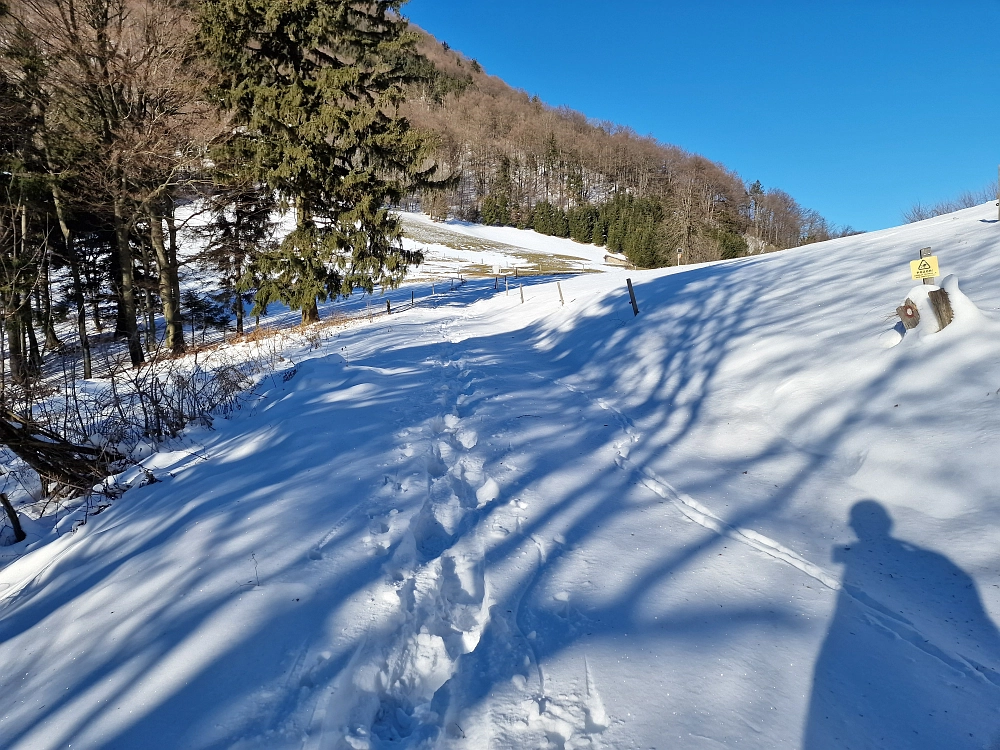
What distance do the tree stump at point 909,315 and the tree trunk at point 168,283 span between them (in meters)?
16.4

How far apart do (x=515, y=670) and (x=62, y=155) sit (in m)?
15.8

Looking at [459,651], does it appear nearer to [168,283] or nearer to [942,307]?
[942,307]

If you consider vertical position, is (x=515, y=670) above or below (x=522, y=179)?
below

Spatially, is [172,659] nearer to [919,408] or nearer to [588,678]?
[588,678]

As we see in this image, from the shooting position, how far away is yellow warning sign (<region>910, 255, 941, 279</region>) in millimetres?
4828

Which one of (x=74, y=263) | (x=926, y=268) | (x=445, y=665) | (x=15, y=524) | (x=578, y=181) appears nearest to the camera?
(x=445, y=665)

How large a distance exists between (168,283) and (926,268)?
17.5m

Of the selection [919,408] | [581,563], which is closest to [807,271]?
[919,408]

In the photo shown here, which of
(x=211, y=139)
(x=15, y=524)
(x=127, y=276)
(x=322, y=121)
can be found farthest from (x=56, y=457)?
(x=322, y=121)

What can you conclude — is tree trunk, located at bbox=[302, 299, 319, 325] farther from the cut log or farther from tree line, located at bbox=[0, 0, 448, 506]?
the cut log

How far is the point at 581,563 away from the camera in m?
3.10

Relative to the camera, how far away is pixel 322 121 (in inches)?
579

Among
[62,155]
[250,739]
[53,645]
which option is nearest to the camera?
[250,739]

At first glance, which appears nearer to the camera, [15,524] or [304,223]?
[15,524]
